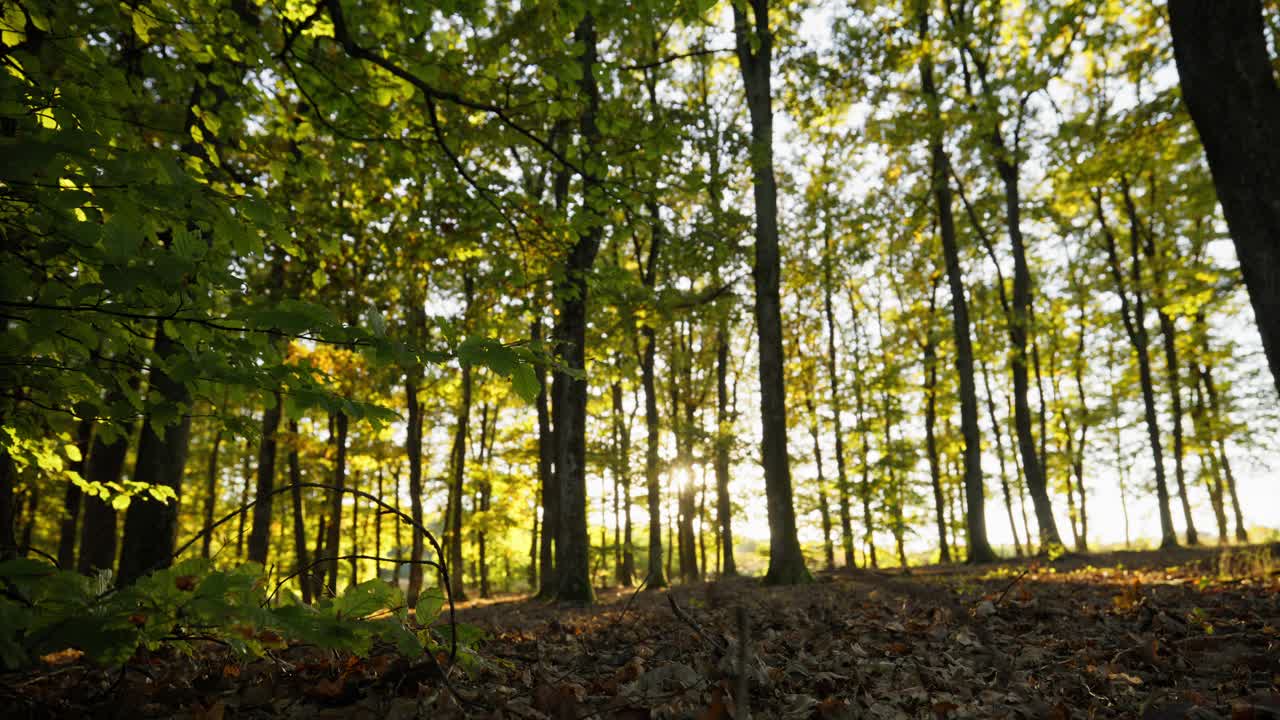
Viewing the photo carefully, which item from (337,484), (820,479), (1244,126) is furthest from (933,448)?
(1244,126)

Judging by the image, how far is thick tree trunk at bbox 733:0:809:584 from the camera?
931 cm

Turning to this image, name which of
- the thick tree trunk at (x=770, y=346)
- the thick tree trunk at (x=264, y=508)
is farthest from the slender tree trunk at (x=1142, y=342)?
the thick tree trunk at (x=264, y=508)

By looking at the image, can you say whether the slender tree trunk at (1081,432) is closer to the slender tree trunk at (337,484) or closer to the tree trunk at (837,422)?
the tree trunk at (837,422)

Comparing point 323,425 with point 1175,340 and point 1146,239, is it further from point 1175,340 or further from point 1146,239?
point 1175,340

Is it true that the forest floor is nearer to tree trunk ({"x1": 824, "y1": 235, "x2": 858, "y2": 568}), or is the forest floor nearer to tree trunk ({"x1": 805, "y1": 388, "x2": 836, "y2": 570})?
tree trunk ({"x1": 824, "y1": 235, "x2": 858, "y2": 568})

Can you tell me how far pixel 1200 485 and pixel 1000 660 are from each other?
115ft

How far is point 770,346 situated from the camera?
984 centimetres

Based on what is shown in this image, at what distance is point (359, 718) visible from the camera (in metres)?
2.12

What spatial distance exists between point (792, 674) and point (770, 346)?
23.9 ft

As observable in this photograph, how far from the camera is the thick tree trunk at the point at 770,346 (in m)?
9.31

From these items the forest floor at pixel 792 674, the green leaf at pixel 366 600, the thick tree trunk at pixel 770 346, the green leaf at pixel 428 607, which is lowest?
the forest floor at pixel 792 674

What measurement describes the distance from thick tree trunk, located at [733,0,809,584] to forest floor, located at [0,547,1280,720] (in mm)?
4683

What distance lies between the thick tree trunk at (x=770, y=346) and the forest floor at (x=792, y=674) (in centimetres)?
468

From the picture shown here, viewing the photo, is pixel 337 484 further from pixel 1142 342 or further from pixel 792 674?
pixel 1142 342
